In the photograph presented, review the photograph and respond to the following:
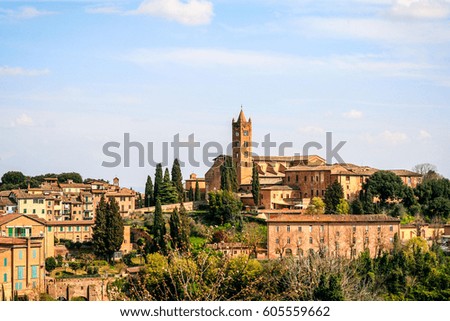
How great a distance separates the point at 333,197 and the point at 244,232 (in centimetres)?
Answer: 1276

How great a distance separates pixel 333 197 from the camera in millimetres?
42281

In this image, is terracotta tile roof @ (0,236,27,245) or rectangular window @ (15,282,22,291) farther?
terracotta tile roof @ (0,236,27,245)

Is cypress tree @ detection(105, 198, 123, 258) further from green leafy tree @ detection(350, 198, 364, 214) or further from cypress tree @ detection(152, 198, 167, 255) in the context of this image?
green leafy tree @ detection(350, 198, 364, 214)

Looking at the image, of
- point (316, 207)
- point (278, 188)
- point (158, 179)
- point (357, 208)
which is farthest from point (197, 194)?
point (357, 208)

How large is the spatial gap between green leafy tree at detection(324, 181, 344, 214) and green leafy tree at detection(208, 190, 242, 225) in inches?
191

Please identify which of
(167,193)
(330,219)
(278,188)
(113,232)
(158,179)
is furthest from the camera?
(278,188)

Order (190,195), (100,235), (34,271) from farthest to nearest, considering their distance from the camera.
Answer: (190,195) → (100,235) → (34,271)

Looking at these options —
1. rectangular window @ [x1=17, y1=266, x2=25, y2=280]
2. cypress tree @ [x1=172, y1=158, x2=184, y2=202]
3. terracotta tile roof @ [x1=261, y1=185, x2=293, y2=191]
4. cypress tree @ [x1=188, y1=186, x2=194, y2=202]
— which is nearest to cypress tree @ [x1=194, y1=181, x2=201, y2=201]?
cypress tree @ [x1=188, y1=186, x2=194, y2=202]

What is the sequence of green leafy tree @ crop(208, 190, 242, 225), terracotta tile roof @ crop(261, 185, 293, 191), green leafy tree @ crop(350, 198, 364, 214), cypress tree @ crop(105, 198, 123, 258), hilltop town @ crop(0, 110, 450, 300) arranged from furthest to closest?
terracotta tile roof @ crop(261, 185, 293, 191) → green leafy tree @ crop(350, 198, 364, 214) → green leafy tree @ crop(208, 190, 242, 225) → cypress tree @ crop(105, 198, 123, 258) → hilltop town @ crop(0, 110, 450, 300)

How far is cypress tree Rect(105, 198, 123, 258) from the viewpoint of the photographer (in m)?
34.4

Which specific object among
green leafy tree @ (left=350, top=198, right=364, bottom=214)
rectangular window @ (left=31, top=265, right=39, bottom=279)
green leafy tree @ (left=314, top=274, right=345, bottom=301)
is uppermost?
green leafy tree @ (left=350, top=198, right=364, bottom=214)

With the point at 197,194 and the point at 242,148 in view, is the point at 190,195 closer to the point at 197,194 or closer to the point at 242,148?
the point at 197,194

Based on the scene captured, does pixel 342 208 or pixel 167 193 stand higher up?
pixel 167 193

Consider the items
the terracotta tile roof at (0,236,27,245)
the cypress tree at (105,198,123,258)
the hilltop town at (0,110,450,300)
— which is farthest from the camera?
the cypress tree at (105,198,123,258)
